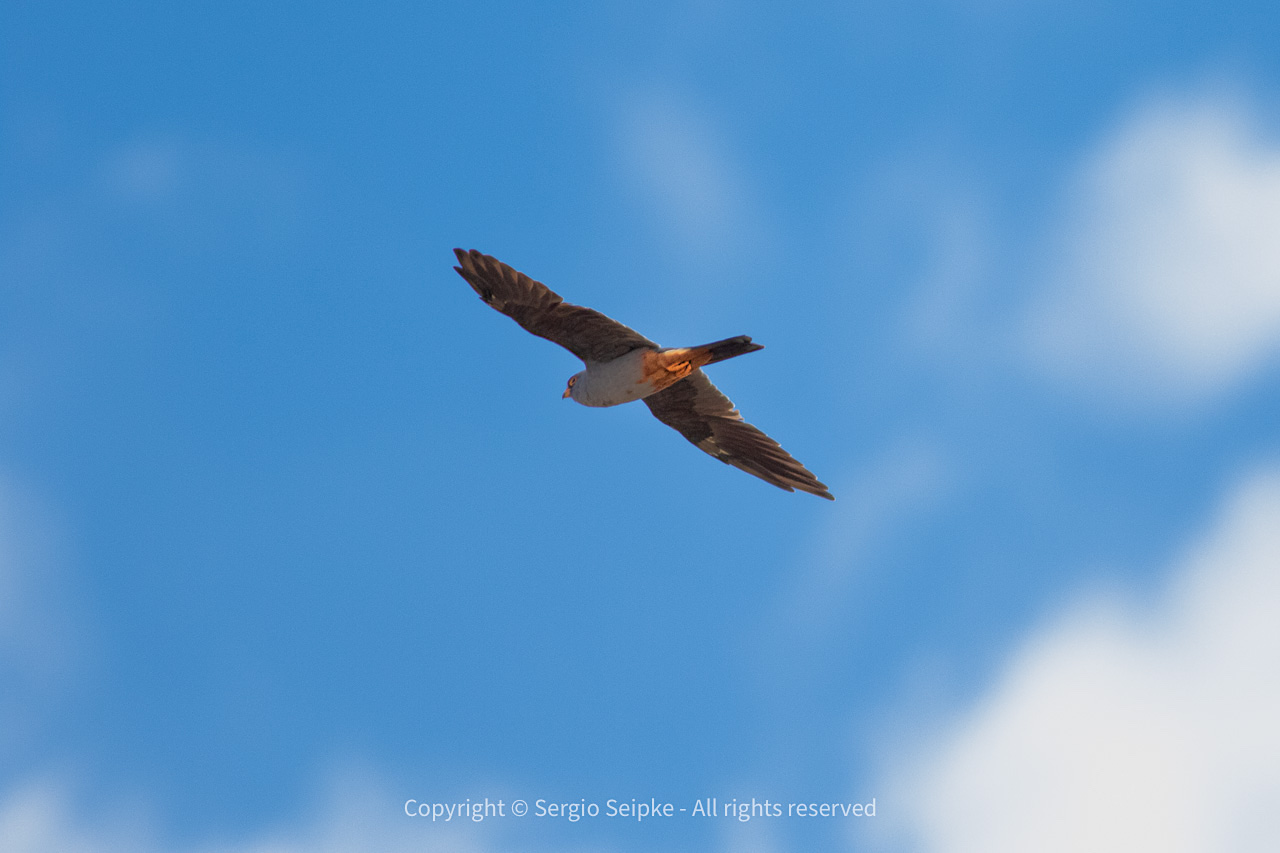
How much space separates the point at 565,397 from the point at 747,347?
3058mm

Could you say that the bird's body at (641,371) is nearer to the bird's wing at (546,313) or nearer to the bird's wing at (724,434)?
the bird's wing at (546,313)

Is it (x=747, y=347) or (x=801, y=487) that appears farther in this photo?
(x=801, y=487)

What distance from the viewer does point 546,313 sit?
594 inches

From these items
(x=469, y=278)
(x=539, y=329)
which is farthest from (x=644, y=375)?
(x=469, y=278)

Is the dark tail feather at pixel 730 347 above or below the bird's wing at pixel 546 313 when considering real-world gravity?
below

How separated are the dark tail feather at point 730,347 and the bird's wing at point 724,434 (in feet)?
5.73

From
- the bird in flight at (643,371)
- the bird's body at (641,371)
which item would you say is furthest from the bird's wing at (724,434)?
the bird's body at (641,371)

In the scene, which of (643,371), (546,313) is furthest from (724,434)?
(546,313)

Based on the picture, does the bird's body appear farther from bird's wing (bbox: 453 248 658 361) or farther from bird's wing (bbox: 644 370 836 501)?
bird's wing (bbox: 644 370 836 501)

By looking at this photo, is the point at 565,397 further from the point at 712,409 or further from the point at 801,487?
the point at 801,487

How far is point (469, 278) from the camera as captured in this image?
578 inches

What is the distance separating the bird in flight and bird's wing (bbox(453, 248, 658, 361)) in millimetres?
12

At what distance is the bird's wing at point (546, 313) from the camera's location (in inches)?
574

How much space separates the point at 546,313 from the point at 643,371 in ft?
4.75
